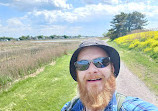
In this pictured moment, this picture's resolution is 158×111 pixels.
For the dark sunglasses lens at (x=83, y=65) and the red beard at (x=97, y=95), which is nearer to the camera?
the red beard at (x=97, y=95)

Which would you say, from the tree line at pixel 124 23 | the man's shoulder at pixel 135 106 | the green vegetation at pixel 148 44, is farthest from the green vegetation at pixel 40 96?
the tree line at pixel 124 23

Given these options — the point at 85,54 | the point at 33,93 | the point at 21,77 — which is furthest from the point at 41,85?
the point at 85,54

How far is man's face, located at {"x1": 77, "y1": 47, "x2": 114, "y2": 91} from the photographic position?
133 centimetres

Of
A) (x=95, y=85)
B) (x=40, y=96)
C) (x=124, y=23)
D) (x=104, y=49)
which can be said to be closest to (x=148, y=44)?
(x=40, y=96)

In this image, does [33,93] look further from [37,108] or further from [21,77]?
[21,77]

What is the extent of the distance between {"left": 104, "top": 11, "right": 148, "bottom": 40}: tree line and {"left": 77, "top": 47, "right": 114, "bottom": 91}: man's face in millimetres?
46756

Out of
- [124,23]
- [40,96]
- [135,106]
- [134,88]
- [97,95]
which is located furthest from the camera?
[124,23]

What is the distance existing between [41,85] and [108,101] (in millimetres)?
5506

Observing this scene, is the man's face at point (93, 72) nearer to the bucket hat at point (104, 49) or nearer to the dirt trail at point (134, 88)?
the bucket hat at point (104, 49)

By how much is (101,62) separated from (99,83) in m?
0.22

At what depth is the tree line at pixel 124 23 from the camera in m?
45.8

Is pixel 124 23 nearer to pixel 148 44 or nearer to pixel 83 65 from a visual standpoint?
pixel 148 44

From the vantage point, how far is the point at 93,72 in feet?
4.51

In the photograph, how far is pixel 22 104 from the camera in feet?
15.1
